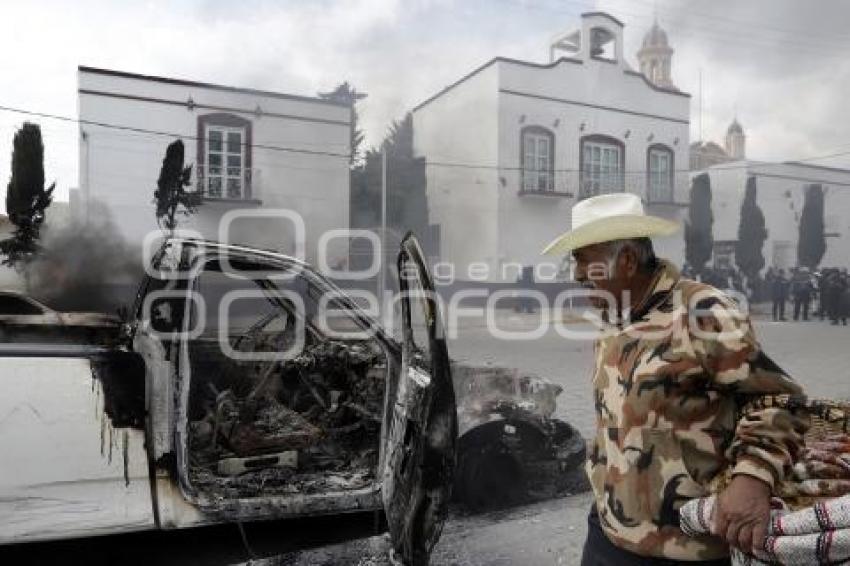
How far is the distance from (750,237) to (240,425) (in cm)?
2304

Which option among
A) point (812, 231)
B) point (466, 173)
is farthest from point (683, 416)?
point (812, 231)

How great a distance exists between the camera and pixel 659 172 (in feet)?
64.1

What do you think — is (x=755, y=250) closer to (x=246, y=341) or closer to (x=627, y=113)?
(x=627, y=113)

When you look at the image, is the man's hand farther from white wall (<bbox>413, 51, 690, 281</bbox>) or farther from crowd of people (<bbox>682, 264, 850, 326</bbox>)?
crowd of people (<bbox>682, 264, 850, 326</bbox>)

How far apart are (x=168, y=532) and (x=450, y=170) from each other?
16122mm

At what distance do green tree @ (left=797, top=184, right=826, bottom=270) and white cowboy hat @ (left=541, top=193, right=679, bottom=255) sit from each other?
26060 mm

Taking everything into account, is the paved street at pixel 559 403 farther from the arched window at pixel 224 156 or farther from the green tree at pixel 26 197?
the green tree at pixel 26 197

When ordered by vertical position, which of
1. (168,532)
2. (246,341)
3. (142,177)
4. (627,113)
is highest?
(627,113)

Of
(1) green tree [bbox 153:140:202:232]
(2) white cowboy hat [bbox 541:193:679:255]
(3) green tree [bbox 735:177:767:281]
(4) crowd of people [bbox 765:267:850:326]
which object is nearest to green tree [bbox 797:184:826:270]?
(3) green tree [bbox 735:177:767:281]

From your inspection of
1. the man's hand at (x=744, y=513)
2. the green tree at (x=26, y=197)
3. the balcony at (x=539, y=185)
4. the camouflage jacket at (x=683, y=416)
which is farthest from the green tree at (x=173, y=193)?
the man's hand at (x=744, y=513)

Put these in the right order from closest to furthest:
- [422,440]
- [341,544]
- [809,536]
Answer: [809,536] → [422,440] → [341,544]

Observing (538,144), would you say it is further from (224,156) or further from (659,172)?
(224,156)

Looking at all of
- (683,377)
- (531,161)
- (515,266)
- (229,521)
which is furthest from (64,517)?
(531,161)

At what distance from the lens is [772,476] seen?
126 centimetres
